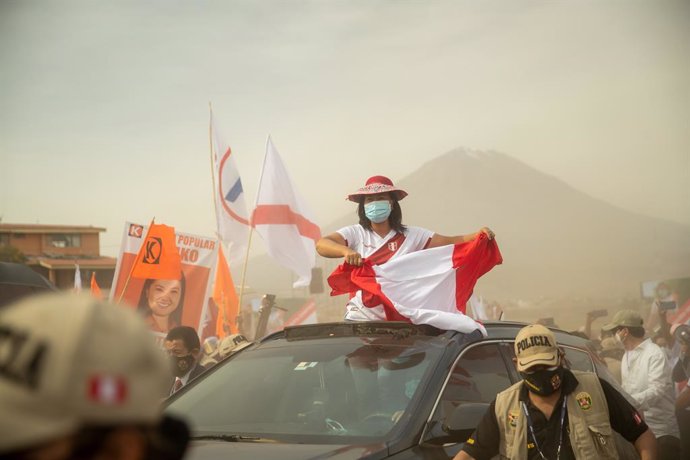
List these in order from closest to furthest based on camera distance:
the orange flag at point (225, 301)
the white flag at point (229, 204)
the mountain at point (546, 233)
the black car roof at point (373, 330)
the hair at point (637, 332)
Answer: the black car roof at point (373, 330), the hair at point (637, 332), the orange flag at point (225, 301), the white flag at point (229, 204), the mountain at point (546, 233)

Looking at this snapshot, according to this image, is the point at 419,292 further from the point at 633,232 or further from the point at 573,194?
the point at 573,194

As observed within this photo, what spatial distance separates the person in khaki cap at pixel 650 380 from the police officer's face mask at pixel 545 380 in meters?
3.33

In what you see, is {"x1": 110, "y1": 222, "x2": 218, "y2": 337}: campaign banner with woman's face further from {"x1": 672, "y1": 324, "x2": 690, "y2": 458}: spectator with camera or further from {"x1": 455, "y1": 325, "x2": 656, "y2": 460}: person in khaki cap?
{"x1": 455, "y1": 325, "x2": 656, "y2": 460}: person in khaki cap

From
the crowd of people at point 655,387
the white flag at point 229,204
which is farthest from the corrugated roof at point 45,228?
the crowd of people at point 655,387

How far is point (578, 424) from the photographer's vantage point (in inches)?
166

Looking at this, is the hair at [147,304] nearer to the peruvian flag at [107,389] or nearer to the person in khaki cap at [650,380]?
the person in khaki cap at [650,380]

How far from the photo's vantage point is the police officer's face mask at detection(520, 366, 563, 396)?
14.0 ft

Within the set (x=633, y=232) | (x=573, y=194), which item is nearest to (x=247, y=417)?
(x=633, y=232)

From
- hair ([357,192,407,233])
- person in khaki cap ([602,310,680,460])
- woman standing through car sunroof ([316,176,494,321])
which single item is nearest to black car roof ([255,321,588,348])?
woman standing through car sunroof ([316,176,494,321])

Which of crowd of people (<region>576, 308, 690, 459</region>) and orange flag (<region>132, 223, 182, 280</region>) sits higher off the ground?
orange flag (<region>132, 223, 182, 280</region>)

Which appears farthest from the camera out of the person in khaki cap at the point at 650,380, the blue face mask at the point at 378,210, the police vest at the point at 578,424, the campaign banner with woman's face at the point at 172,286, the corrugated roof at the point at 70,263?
the corrugated roof at the point at 70,263

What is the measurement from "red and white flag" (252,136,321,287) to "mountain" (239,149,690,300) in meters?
69.0

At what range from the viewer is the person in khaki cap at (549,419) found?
4207mm

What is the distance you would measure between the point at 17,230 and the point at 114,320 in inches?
2350
